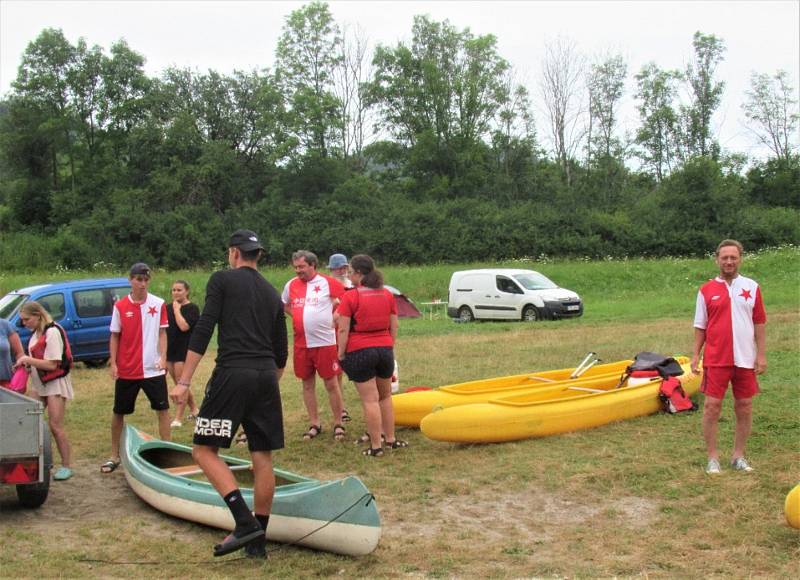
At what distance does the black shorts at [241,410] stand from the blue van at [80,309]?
9.78 meters

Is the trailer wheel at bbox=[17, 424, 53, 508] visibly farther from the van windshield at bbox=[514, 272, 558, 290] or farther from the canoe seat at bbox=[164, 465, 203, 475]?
the van windshield at bbox=[514, 272, 558, 290]

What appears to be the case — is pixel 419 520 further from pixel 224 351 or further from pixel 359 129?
pixel 359 129

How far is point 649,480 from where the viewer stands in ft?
19.9

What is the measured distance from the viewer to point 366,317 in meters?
7.02

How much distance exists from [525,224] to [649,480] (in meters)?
35.4

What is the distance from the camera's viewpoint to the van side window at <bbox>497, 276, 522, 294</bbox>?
21.9 metres

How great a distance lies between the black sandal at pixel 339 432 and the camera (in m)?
7.74

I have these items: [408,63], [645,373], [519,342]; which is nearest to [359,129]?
[408,63]

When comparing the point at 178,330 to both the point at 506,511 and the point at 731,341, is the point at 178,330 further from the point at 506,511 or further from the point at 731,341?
the point at 731,341

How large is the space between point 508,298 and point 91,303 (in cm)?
1153

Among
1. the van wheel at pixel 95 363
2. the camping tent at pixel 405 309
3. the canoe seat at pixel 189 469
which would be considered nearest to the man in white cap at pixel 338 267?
the canoe seat at pixel 189 469

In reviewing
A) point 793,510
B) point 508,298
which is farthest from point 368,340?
point 508,298

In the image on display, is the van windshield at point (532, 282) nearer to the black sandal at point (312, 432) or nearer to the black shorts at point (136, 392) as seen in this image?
the black sandal at point (312, 432)

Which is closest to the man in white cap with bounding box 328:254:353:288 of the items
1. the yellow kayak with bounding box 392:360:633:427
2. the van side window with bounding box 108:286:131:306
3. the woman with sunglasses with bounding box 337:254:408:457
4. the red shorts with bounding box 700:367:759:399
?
the woman with sunglasses with bounding box 337:254:408:457
